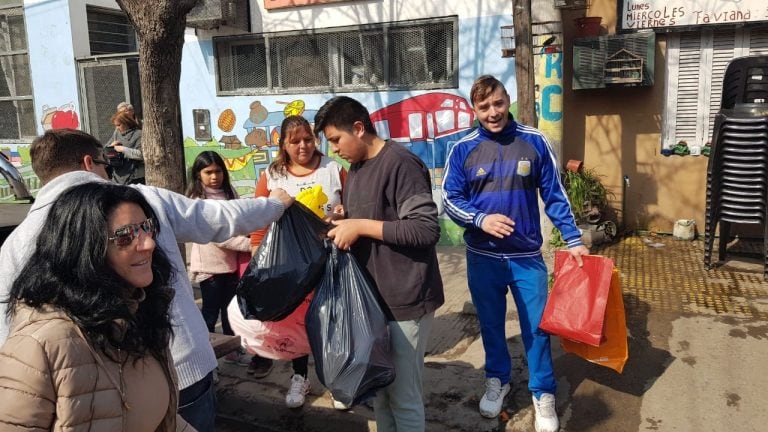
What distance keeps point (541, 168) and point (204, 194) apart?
215 cm

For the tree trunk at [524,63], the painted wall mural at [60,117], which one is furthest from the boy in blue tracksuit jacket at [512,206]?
the painted wall mural at [60,117]

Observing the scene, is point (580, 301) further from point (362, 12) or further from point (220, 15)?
point (220, 15)

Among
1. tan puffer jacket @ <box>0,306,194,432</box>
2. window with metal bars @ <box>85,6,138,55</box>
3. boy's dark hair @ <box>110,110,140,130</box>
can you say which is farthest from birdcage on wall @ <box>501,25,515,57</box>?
window with metal bars @ <box>85,6,138,55</box>

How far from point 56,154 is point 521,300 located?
231cm

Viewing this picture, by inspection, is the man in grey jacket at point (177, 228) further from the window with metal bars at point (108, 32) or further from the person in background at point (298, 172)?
the window with metal bars at point (108, 32)

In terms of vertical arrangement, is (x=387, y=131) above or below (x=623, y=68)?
below

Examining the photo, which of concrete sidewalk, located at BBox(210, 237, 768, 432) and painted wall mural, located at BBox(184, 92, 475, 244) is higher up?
painted wall mural, located at BBox(184, 92, 475, 244)

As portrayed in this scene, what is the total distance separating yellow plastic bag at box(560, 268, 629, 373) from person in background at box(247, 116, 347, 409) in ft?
4.90

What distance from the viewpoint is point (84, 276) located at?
1488mm

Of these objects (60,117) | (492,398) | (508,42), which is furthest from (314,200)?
(60,117)

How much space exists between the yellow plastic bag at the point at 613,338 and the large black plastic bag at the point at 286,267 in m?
1.58

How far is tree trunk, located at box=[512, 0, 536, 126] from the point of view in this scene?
17.3 feet

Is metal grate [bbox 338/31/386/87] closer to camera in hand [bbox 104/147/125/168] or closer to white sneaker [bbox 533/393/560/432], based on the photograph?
camera in hand [bbox 104/147/125/168]

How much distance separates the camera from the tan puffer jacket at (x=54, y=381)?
4.36ft
